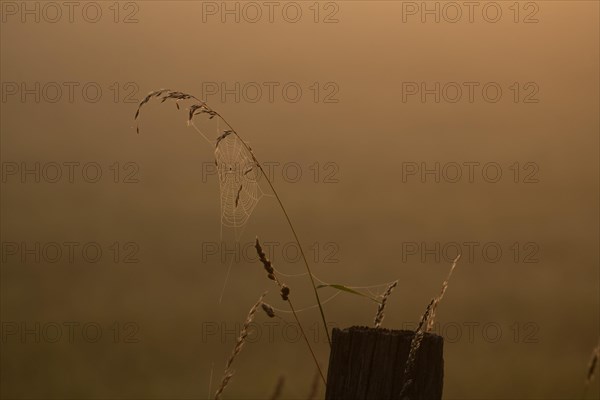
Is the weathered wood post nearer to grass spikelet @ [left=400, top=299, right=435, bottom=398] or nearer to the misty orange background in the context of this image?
grass spikelet @ [left=400, top=299, right=435, bottom=398]

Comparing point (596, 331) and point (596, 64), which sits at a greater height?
point (596, 64)

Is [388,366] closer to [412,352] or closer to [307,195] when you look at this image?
[412,352]

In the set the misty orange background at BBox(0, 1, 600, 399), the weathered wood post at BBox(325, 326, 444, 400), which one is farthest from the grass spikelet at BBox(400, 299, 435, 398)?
the misty orange background at BBox(0, 1, 600, 399)

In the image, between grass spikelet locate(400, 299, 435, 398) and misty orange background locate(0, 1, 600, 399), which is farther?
misty orange background locate(0, 1, 600, 399)

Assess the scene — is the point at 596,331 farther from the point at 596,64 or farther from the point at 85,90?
the point at 85,90

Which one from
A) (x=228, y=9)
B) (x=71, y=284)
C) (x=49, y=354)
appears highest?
(x=228, y=9)

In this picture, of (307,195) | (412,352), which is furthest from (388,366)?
(307,195)

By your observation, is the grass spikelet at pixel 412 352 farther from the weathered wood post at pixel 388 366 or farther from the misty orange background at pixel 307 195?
the misty orange background at pixel 307 195

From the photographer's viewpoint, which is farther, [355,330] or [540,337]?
[540,337]

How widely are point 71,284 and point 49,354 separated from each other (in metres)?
0.25

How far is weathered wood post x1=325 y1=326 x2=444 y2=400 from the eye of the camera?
731 millimetres

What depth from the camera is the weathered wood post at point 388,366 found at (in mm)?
731

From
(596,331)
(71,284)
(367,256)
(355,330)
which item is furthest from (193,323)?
(355,330)

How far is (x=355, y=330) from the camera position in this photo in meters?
0.76
